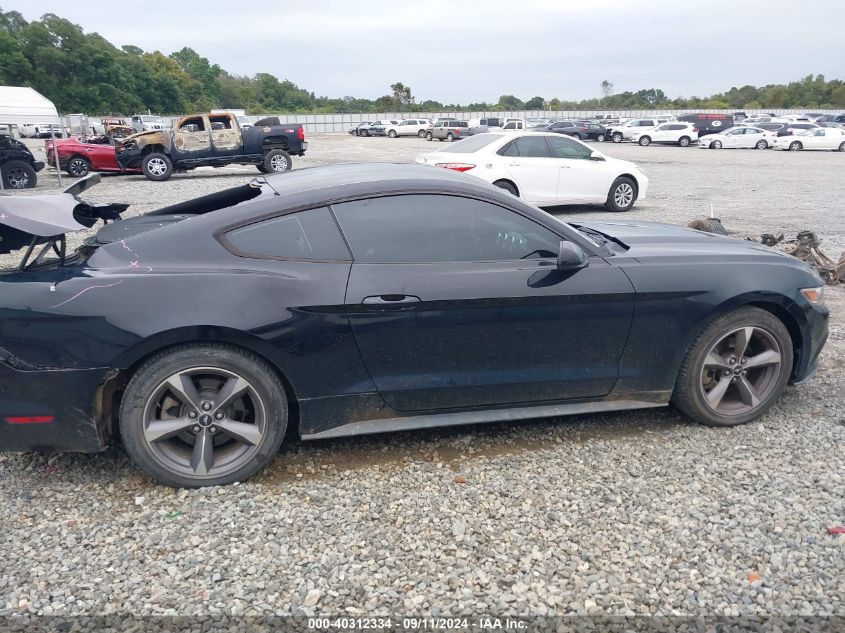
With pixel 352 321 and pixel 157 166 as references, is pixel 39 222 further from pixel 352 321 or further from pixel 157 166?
pixel 157 166

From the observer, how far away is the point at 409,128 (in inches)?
1922

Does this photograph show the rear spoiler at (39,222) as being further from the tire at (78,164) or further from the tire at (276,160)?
the tire at (78,164)

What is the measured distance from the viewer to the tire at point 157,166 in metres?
17.3

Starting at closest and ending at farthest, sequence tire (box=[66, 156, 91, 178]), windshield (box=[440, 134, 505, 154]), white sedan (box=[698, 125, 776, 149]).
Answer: windshield (box=[440, 134, 505, 154]) → tire (box=[66, 156, 91, 178]) → white sedan (box=[698, 125, 776, 149])

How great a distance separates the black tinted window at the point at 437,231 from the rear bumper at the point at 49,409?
1.37 metres

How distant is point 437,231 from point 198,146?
16.1 metres

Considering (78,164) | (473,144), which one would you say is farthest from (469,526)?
(78,164)

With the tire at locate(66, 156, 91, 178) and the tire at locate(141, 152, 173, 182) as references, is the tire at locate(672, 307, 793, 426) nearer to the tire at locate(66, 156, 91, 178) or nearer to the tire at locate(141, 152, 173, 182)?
the tire at locate(141, 152, 173, 182)

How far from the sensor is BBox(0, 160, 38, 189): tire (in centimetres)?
1591

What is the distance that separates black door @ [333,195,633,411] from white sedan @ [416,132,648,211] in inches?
300

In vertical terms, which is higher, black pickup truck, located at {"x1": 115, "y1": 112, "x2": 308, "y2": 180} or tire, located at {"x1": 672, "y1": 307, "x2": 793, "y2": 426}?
black pickup truck, located at {"x1": 115, "y1": 112, "x2": 308, "y2": 180}

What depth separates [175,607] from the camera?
95.7 inches

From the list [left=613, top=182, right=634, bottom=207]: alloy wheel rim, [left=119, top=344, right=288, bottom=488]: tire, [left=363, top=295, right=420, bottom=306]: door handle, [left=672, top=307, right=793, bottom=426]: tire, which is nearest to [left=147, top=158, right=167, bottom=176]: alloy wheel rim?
[left=613, top=182, right=634, bottom=207]: alloy wheel rim

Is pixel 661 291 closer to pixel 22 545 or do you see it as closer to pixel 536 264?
pixel 536 264
